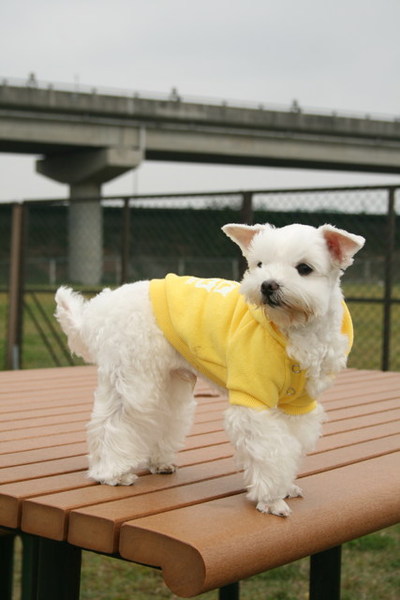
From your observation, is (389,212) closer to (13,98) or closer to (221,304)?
(221,304)

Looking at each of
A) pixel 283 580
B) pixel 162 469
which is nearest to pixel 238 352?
pixel 162 469

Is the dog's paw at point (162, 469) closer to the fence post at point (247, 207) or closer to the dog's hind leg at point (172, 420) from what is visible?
the dog's hind leg at point (172, 420)

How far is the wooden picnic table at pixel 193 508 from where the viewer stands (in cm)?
167

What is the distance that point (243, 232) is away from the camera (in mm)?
2102

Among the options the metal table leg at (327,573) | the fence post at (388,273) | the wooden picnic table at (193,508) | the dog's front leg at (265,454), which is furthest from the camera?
the fence post at (388,273)

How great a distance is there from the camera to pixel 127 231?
6258 millimetres

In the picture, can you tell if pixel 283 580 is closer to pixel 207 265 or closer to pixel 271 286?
pixel 271 286

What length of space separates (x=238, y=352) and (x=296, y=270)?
0.85ft

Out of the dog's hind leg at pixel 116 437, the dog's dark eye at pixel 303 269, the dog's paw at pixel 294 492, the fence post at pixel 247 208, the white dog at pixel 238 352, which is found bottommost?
the dog's paw at pixel 294 492

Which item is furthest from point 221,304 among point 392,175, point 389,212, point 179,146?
point 392,175

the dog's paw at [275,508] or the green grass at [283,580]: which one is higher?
the dog's paw at [275,508]

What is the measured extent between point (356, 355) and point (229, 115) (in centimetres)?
2000

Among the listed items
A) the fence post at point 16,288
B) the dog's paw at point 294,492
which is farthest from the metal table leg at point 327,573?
the fence post at point 16,288

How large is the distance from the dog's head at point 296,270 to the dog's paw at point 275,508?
1.39ft
